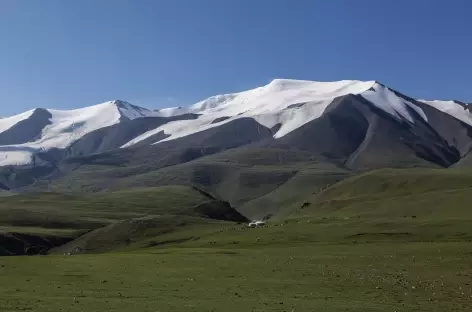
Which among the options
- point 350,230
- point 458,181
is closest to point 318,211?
point 458,181

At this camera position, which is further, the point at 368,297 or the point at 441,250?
the point at 441,250

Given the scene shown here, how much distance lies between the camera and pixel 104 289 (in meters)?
40.2

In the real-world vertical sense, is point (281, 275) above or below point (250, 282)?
below

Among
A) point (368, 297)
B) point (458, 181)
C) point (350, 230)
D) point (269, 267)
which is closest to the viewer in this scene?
point (368, 297)

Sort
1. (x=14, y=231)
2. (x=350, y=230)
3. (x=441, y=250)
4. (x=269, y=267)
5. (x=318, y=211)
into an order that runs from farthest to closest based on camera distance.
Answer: (x=318, y=211) < (x=14, y=231) < (x=350, y=230) < (x=441, y=250) < (x=269, y=267)

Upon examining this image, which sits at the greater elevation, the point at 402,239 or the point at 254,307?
the point at 254,307

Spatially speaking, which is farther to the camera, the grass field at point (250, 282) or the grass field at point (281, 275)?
the grass field at point (281, 275)

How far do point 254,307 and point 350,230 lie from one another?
63.6m

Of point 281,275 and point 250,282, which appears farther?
point 281,275

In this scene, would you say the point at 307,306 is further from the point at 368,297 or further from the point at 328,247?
the point at 328,247

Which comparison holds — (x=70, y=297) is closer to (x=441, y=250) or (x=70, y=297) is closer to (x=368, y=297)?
(x=368, y=297)

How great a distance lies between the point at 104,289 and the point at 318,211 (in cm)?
12898

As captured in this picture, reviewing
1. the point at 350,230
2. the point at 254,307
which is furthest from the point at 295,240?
the point at 254,307

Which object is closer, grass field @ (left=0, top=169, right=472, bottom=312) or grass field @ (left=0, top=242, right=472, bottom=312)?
grass field @ (left=0, top=242, right=472, bottom=312)
